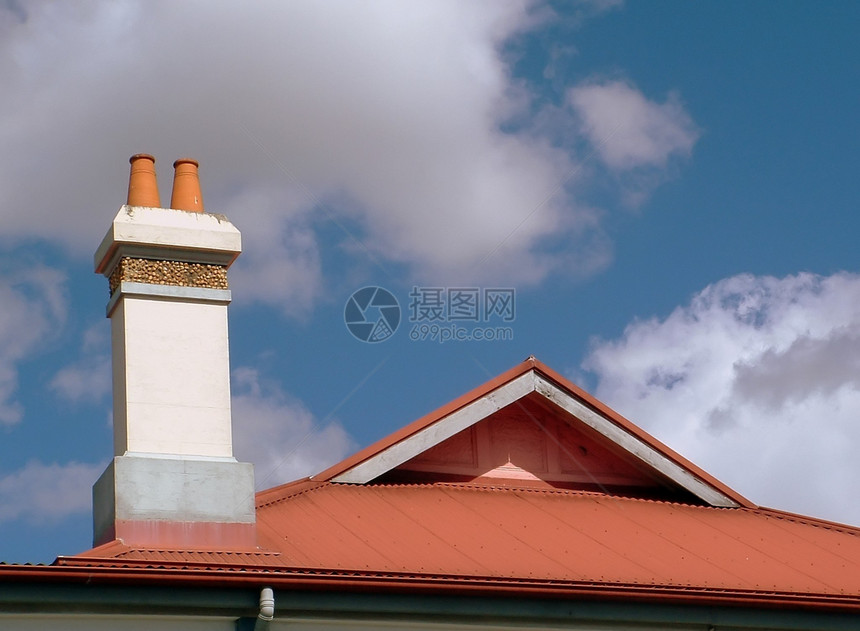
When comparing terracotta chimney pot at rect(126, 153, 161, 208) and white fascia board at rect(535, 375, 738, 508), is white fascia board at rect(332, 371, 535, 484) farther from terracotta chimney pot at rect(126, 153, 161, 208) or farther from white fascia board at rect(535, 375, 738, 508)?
terracotta chimney pot at rect(126, 153, 161, 208)

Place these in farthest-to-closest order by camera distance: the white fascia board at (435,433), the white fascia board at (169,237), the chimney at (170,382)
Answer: the white fascia board at (435,433) → the white fascia board at (169,237) → the chimney at (170,382)

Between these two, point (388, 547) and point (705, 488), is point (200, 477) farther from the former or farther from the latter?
point (705, 488)

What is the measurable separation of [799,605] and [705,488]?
255 cm

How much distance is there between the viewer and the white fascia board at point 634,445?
13.9m

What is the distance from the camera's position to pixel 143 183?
1248cm

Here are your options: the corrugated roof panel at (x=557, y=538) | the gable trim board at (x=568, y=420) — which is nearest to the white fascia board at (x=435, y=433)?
the gable trim board at (x=568, y=420)

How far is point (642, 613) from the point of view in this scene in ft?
37.7

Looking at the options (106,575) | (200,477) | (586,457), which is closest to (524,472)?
(586,457)

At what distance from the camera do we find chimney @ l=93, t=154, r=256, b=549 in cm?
1123

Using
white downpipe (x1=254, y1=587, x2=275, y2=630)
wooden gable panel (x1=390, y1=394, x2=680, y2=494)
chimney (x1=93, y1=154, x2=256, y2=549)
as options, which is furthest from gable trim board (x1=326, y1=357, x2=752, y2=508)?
white downpipe (x1=254, y1=587, x2=275, y2=630)

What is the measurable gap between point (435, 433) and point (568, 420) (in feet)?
4.90

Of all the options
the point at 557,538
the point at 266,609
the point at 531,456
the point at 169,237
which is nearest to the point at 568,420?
the point at 531,456

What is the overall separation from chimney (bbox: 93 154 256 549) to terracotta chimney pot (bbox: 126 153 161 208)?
0.04ft

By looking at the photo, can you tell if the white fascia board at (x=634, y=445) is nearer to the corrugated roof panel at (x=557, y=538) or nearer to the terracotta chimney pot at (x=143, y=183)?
the corrugated roof panel at (x=557, y=538)
